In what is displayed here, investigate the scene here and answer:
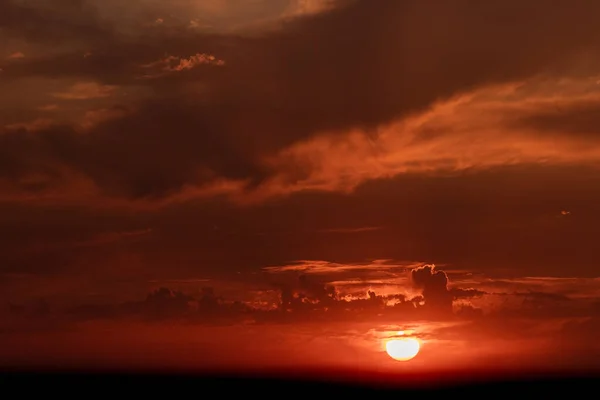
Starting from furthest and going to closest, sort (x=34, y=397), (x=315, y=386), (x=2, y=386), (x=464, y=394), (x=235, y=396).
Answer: (x=315, y=386) → (x=2, y=386) → (x=464, y=394) → (x=235, y=396) → (x=34, y=397)

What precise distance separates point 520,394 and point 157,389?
7098 cm

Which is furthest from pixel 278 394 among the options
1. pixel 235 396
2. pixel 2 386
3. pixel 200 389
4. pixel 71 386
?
pixel 2 386

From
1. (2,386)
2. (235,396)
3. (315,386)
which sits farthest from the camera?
→ (315,386)

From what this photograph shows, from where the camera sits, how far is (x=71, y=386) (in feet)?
613

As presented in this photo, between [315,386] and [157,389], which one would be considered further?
[315,386]

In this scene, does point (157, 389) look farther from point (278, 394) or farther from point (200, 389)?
point (278, 394)

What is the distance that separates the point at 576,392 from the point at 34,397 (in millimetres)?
100455

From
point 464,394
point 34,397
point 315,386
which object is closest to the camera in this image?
point 34,397

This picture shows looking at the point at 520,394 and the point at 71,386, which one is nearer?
the point at 520,394

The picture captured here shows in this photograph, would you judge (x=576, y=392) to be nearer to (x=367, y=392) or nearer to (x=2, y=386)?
(x=367, y=392)

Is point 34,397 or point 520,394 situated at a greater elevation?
point 520,394

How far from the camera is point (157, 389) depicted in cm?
17700

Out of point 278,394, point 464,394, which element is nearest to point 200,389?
point 278,394

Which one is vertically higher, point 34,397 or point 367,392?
point 367,392
